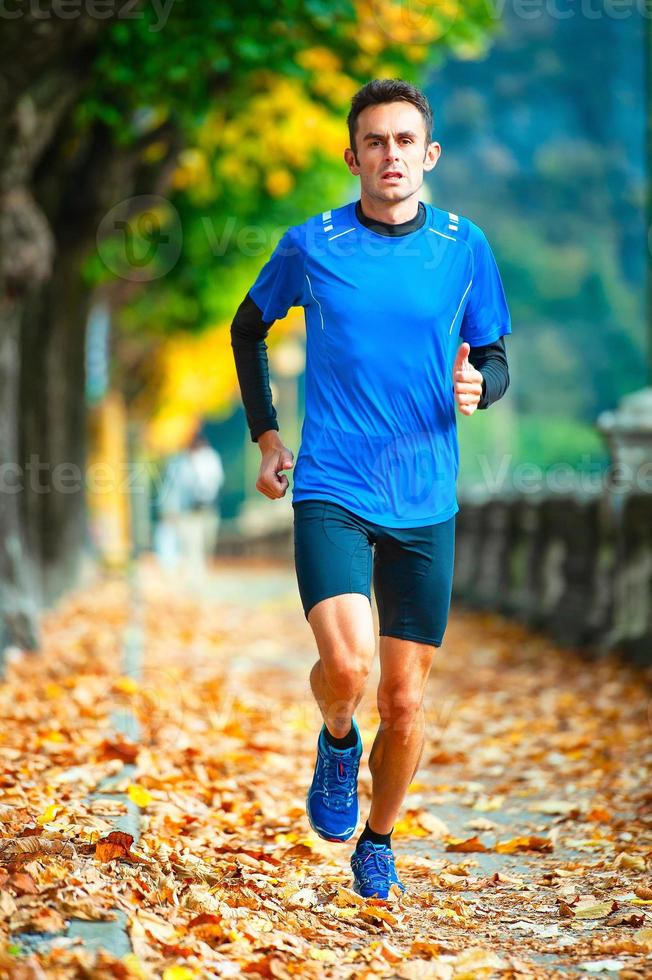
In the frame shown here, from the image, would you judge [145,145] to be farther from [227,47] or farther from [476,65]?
[476,65]

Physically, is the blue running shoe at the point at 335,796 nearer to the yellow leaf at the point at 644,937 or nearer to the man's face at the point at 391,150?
the yellow leaf at the point at 644,937

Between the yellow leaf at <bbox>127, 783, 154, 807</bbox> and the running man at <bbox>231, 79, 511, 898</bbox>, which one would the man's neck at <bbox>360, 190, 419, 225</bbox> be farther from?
the yellow leaf at <bbox>127, 783, 154, 807</bbox>

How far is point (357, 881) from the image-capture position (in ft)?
14.1

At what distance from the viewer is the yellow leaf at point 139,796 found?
5.08 metres

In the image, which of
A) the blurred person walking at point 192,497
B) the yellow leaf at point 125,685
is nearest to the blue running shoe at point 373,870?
the yellow leaf at point 125,685

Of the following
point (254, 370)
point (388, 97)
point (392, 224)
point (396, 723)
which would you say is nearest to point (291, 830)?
point (396, 723)

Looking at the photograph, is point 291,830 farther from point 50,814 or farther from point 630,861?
point 630,861

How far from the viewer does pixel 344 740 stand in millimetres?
4215

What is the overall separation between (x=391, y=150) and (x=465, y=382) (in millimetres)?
708

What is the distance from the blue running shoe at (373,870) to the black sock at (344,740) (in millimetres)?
337

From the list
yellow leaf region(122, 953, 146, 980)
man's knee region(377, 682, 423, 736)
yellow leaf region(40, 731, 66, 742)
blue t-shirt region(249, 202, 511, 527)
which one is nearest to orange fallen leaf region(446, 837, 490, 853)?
man's knee region(377, 682, 423, 736)

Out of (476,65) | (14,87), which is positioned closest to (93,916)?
(14,87)

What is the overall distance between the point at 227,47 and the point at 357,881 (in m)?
7.55

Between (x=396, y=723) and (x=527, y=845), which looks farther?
(x=527, y=845)
